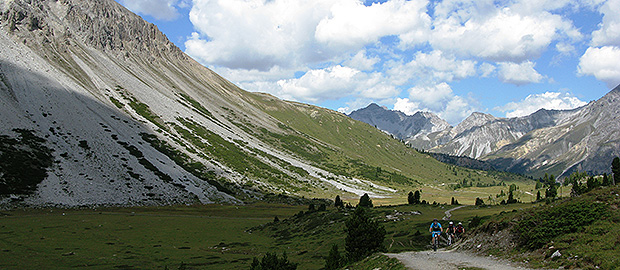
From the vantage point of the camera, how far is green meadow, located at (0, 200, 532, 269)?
43219mm

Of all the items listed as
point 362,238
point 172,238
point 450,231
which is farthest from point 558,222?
point 172,238

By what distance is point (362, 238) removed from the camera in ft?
120

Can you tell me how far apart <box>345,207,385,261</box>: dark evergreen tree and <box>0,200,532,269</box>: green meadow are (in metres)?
3.39

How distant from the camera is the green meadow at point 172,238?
4322cm

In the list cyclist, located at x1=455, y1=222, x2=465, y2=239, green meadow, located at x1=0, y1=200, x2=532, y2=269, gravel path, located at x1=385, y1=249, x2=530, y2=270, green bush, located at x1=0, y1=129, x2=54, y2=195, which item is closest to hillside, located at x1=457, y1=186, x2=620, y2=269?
gravel path, located at x1=385, y1=249, x2=530, y2=270

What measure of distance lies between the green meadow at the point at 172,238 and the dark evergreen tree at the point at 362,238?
3387 mm

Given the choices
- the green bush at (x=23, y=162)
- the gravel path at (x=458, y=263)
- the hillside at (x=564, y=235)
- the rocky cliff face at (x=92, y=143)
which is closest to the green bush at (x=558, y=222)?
the hillside at (x=564, y=235)

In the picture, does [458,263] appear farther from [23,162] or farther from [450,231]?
[23,162]

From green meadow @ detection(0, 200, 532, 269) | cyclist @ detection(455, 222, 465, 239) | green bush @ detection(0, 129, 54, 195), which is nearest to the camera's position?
cyclist @ detection(455, 222, 465, 239)

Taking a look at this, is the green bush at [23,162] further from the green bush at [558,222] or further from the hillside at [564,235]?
the green bush at [558,222]

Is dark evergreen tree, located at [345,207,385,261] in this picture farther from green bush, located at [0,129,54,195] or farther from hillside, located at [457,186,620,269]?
green bush, located at [0,129,54,195]

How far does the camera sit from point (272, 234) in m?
72.4

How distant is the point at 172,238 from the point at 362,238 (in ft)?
135

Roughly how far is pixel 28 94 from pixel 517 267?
168647mm
